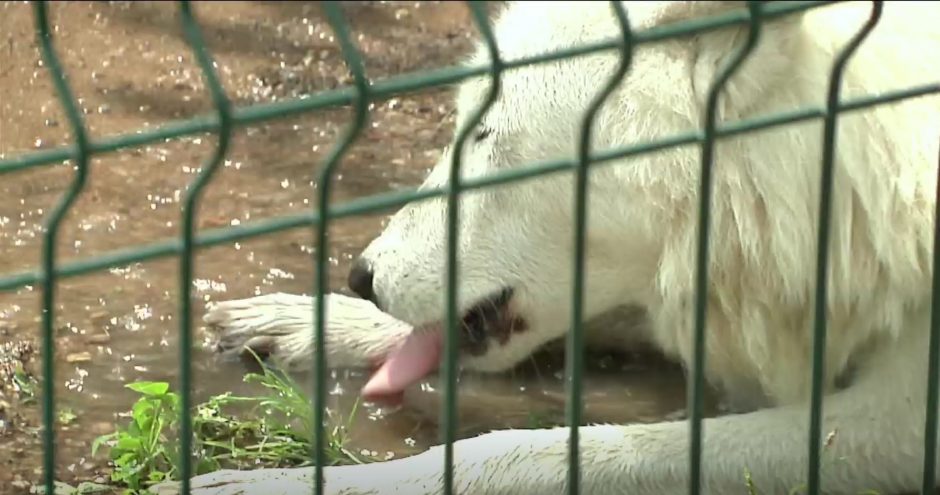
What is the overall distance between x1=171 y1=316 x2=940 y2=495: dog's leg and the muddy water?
1.36 feet

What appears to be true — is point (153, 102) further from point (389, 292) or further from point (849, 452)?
point (849, 452)

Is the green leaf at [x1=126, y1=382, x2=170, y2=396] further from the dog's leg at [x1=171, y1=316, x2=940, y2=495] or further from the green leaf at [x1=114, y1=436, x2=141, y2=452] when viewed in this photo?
the dog's leg at [x1=171, y1=316, x2=940, y2=495]

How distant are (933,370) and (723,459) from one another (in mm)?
598

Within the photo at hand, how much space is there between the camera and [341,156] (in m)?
2.67

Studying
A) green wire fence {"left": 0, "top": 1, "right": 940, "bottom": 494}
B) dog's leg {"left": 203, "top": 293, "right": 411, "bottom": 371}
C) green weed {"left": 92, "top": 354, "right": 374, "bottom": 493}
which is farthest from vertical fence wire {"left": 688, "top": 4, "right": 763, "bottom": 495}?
dog's leg {"left": 203, "top": 293, "right": 411, "bottom": 371}

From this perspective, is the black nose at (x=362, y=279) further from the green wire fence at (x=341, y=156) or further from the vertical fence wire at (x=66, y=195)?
the vertical fence wire at (x=66, y=195)

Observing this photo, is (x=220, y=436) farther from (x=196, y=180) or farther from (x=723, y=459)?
(x=196, y=180)

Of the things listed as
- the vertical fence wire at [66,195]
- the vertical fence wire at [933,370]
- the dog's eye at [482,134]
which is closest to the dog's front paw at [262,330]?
the dog's eye at [482,134]

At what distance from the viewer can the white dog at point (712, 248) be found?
3.47 m

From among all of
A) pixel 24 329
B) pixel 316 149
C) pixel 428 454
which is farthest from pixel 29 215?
pixel 428 454

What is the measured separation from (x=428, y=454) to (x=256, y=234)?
1344 millimetres

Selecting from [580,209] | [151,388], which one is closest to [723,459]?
[580,209]

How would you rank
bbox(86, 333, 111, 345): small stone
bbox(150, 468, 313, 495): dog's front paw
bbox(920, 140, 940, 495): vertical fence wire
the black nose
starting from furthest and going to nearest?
bbox(86, 333, 111, 345): small stone, the black nose, bbox(150, 468, 313, 495): dog's front paw, bbox(920, 140, 940, 495): vertical fence wire

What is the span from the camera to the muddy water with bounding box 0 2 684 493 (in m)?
4.23
